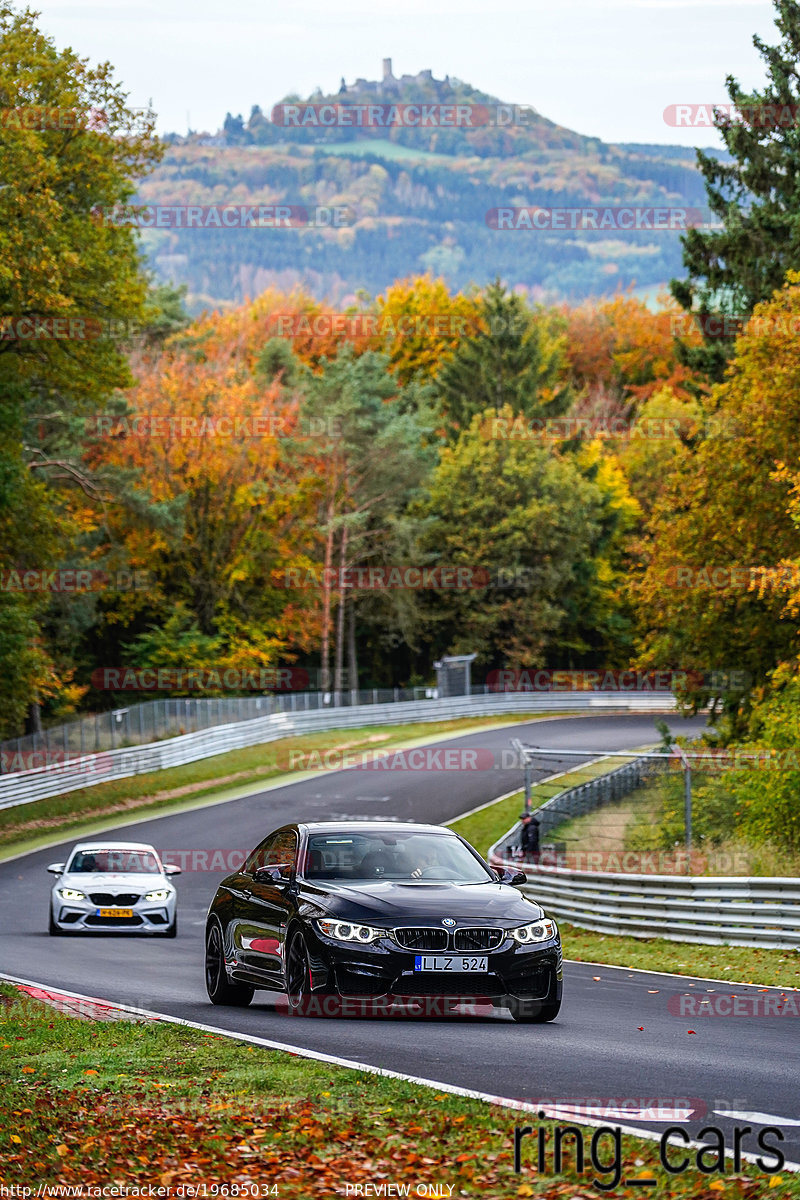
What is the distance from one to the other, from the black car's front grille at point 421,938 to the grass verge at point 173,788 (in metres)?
26.8

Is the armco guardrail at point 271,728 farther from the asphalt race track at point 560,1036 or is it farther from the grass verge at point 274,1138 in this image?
the grass verge at point 274,1138

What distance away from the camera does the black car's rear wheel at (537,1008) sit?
11.9m

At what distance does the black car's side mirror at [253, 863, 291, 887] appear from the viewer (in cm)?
1241

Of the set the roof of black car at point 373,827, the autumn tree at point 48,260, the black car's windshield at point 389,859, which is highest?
the autumn tree at point 48,260

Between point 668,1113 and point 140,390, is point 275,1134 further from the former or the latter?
point 140,390

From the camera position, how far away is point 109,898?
22.2 metres

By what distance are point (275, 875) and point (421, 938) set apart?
163cm

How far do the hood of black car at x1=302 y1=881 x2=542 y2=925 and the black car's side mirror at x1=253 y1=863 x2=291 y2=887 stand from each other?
0.96 ft

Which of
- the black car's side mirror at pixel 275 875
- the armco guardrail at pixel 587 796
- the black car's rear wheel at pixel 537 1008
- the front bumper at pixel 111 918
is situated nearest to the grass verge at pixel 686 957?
the armco guardrail at pixel 587 796

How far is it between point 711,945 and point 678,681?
64.5 feet

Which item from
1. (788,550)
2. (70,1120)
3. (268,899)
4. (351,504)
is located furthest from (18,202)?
(351,504)
